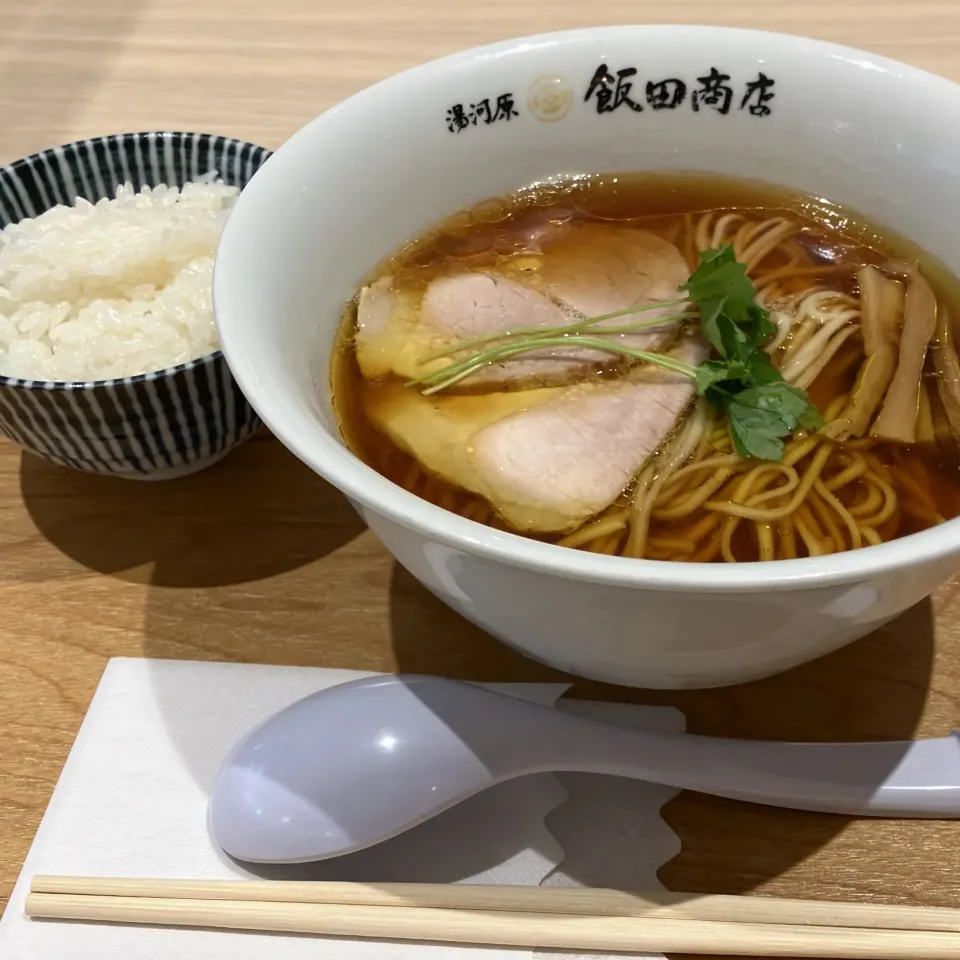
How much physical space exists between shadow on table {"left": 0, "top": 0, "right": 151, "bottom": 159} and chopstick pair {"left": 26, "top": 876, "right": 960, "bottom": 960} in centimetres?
177

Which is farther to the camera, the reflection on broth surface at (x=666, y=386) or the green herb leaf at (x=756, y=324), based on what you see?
the green herb leaf at (x=756, y=324)

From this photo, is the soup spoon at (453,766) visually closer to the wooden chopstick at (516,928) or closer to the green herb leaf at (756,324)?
the wooden chopstick at (516,928)

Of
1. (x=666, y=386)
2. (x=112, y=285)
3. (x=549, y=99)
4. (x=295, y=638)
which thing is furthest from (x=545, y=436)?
(x=112, y=285)

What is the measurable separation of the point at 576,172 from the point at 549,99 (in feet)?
0.44

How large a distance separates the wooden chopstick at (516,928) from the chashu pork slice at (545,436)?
1.27 ft

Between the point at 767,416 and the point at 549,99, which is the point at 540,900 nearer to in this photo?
the point at 767,416

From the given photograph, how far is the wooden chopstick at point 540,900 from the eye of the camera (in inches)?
32.1

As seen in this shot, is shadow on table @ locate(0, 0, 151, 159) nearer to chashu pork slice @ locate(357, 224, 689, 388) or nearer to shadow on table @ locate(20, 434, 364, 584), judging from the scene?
shadow on table @ locate(20, 434, 364, 584)

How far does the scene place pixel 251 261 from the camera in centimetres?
91

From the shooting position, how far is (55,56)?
7.44 ft

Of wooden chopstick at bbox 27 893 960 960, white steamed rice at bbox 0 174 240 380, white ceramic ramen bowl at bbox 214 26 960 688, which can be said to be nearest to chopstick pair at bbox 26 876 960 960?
wooden chopstick at bbox 27 893 960 960

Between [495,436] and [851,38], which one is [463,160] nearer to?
[495,436]

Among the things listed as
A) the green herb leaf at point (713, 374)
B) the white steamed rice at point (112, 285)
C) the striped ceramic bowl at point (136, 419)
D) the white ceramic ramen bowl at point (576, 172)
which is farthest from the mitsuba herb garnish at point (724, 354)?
the white steamed rice at point (112, 285)

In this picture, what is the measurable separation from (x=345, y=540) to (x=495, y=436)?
13.0 inches
